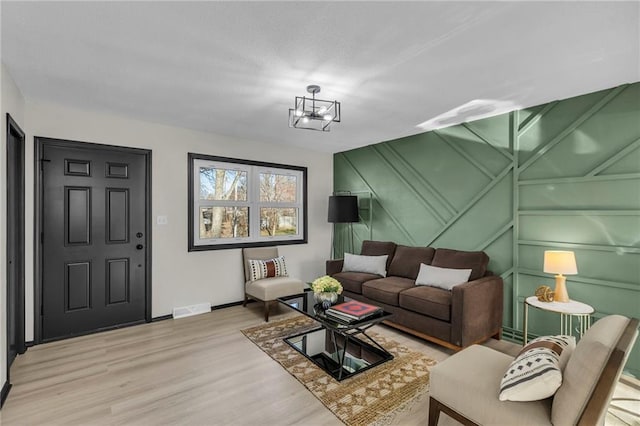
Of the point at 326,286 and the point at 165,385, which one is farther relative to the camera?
Answer: the point at 326,286

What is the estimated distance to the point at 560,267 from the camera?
2652mm

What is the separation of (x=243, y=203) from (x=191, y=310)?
1.61 metres

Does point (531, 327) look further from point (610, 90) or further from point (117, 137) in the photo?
point (117, 137)

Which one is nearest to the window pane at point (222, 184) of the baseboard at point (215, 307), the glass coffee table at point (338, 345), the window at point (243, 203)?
the window at point (243, 203)

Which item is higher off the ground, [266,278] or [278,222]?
[278,222]

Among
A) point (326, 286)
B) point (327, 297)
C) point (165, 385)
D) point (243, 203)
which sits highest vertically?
point (243, 203)

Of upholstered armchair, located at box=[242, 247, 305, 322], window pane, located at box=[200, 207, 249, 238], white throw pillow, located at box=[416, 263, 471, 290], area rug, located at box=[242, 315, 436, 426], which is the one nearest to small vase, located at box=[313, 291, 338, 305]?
area rug, located at box=[242, 315, 436, 426]

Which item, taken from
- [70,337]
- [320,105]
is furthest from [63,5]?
[70,337]

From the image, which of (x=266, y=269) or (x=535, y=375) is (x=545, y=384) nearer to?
(x=535, y=375)

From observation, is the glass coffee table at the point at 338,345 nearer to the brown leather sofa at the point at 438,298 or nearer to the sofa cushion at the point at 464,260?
the brown leather sofa at the point at 438,298

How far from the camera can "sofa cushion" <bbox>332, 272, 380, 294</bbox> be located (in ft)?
12.9

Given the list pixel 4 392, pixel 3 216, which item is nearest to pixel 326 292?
pixel 4 392

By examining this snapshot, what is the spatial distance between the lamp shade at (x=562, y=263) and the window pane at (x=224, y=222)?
367cm

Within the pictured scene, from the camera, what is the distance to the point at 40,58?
2.26 m
